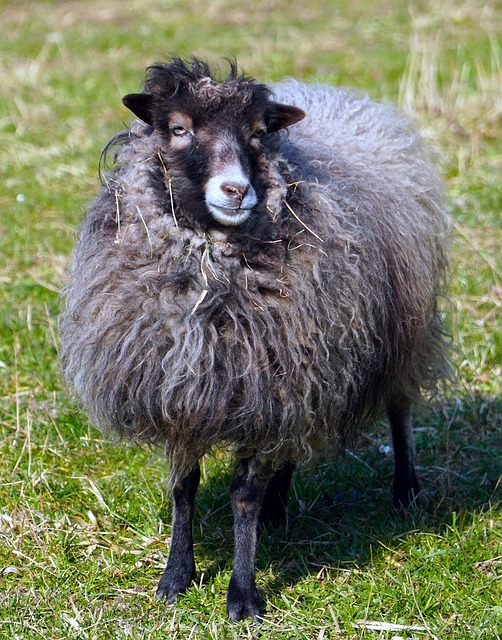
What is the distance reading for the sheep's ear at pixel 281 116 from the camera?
330cm

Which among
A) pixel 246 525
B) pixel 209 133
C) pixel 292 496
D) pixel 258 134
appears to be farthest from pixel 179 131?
pixel 292 496

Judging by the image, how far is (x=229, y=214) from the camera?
10.00ft

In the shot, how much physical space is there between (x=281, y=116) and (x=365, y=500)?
1.91 m

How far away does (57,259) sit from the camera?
628cm

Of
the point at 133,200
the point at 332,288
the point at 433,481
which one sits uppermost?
the point at 133,200

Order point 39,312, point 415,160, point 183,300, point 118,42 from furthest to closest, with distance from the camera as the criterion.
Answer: point 118,42 < point 39,312 < point 415,160 < point 183,300

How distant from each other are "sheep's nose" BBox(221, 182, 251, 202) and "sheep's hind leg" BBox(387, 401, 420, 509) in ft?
5.53

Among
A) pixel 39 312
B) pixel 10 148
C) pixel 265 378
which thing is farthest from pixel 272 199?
pixel 10 148

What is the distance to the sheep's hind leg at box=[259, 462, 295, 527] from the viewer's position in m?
4.17

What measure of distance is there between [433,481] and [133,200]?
2106 mm

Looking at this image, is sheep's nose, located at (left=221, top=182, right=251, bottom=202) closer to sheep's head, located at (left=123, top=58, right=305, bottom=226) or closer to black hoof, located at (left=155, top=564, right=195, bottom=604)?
sheep's head, located at (left=123, top=58, right=305, bottom=226)

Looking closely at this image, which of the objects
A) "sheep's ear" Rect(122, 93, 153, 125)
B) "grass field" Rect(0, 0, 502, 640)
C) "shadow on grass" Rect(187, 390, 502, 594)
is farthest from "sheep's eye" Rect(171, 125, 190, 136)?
"shadow on grass" Rect(187, 390, 502, 594)

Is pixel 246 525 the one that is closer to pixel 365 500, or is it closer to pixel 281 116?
pixel 365 500

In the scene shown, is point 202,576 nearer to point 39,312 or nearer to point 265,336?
point 265,336
